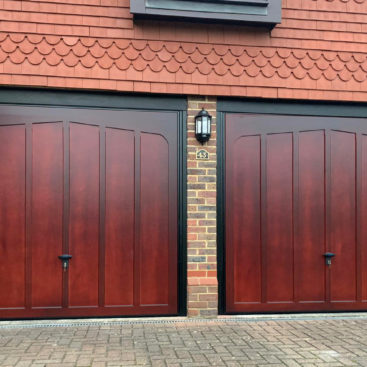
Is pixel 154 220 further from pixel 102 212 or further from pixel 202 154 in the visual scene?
pixel 202 154

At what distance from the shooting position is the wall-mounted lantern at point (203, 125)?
17.0 feet

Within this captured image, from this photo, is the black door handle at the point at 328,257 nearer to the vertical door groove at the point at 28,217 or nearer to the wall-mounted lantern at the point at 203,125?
the wall-mounted lantern at the point at 203,125

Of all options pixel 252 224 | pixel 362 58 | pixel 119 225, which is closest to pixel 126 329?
pixel 119 225

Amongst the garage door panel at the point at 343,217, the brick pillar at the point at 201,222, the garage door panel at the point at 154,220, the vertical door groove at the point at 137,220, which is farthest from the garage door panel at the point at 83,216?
the garage door panel at the point at 343,217

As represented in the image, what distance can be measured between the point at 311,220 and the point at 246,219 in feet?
3.06

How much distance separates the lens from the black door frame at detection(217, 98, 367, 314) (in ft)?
17.4

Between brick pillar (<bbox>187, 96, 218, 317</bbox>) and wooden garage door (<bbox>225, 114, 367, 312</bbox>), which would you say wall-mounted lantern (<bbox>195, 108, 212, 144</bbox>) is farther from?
wooden garage door (<bbox>225, 114, 367, 312</bbox>)

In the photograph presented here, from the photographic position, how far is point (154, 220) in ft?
17.2

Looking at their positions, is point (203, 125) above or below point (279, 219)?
above

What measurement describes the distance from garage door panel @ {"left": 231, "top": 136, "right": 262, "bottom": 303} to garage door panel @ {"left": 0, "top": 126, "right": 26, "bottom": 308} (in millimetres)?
2714

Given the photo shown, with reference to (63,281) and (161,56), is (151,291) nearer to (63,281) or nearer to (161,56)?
(63,281)

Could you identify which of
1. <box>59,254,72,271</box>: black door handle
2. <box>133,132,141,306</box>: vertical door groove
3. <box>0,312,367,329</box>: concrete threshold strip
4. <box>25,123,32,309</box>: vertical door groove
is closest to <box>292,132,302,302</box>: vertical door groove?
<box>0,312,367,329</box>: concrete threshold strip

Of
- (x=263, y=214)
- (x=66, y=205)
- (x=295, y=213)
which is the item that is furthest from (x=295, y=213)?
(x=66, y=205)

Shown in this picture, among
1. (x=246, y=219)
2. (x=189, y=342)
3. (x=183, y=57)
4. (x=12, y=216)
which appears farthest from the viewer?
(x=246, y=219)
